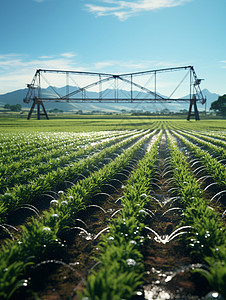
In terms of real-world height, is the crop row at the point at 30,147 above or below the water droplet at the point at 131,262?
above

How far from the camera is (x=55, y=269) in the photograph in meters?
3.98

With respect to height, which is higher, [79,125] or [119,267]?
[79,125]

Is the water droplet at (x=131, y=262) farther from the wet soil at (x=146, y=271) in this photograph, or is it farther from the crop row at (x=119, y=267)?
the wet soil at (x=146, y=271)

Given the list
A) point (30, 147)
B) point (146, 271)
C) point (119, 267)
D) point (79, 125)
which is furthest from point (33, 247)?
point (79, 125)

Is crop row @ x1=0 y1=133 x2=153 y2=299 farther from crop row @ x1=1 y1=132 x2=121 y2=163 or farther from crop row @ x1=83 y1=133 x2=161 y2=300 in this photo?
crop row @ x1=1 y1=132 x2=121 y2=163

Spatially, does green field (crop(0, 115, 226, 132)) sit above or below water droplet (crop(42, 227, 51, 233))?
above

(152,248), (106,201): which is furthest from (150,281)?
(106,201)

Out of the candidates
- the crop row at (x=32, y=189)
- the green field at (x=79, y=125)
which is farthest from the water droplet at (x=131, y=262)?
the green field at (x=79, y=125)

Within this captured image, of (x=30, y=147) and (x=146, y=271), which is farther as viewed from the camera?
(x=30, y=147)

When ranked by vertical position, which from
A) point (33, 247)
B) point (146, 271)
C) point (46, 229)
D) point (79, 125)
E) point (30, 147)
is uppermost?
point (79, 125)

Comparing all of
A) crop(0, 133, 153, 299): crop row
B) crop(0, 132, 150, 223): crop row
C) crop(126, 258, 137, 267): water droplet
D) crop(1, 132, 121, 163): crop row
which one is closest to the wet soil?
crop(0, 133, 153, 299): crop row

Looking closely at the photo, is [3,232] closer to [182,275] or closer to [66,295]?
[66,295]

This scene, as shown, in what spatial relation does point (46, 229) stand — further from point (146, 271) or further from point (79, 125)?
point (79, 125)

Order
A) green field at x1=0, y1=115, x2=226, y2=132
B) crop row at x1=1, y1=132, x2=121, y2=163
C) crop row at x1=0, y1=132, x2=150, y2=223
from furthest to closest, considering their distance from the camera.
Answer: green field at x1=0, y1=115, x2=226, y2=132
crop row at x1=1, y1=132, x2=121, y2=163
crop row at x1=0, y1=132, x2=150, y2=223
